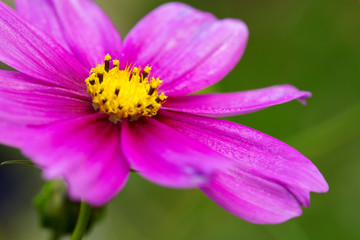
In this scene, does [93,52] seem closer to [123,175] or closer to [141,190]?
[123,175]

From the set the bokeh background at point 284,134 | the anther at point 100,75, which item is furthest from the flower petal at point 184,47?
the bokeh background at point 284,134

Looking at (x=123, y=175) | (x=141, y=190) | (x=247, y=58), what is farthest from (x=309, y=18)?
(x=123, y=175)

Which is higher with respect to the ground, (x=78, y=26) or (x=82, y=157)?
(x=78, y=26)

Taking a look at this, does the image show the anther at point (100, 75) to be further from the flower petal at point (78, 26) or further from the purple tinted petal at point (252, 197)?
the purple tinted petal at point (252, 197)

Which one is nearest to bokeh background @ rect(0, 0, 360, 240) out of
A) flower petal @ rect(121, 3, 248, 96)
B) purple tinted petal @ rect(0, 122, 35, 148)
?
flower petal @ rect(121, 3, 248, 96)

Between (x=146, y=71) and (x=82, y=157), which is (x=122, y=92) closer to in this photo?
(x=146, y=71)

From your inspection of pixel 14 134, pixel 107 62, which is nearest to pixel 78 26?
pixel 107 62

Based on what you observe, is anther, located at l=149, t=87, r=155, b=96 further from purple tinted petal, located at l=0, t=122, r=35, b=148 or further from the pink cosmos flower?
purple tinted petal, located at l=0, t=122, r=35, b=148
